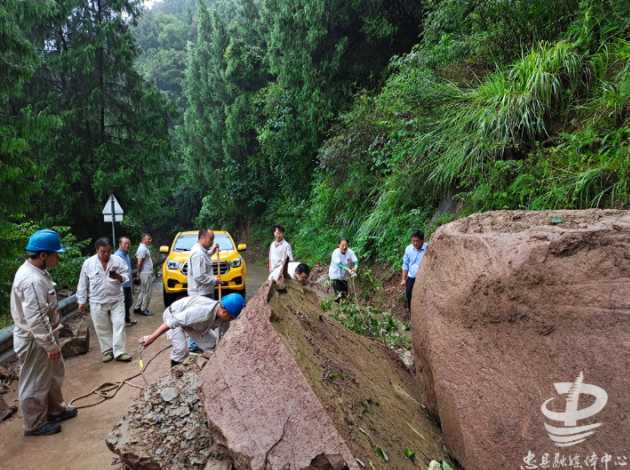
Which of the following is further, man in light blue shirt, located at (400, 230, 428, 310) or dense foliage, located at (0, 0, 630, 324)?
man in light blue shirt, located at (400, 230, 428, 310)

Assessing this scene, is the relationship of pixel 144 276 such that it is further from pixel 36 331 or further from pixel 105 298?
pixel 36 331

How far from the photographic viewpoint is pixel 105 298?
6699 mm

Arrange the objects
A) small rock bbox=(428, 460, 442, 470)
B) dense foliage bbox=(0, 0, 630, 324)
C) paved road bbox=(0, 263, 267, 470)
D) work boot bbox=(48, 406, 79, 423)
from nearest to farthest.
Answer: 1. small rock bbox=(428, 460, 442, 470)
2. paved road bbox=(0, 263, 267, 470)
3. work boot bbox=(48, 406, 79, 423)
4. dense foliage bbox=(0, 0, 630, 324)

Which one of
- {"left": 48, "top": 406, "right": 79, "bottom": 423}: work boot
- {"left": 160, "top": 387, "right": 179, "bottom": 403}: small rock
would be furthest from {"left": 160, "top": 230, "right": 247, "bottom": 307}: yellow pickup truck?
{"left": 160, "top": 387, "right": 179, "bottom": 403}: small rock

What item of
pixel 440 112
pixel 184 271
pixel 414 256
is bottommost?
pixel 184 271

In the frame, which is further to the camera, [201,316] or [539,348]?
[201,316]

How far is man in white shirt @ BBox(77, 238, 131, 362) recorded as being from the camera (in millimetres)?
→ 6691

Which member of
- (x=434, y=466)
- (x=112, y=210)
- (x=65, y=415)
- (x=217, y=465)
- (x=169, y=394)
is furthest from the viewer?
(x=112, y=210)

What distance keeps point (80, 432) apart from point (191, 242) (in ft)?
22.8

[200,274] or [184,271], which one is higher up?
[200,274]

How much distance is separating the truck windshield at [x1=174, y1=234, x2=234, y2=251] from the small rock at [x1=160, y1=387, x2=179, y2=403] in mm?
7624

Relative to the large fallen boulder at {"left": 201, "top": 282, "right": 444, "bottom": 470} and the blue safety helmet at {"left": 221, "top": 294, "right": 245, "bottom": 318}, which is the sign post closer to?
the blue safety helmet at {"left": 221, "top": 294, "right": 245, "bottom": 318}

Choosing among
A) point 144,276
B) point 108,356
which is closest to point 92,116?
point 144,276

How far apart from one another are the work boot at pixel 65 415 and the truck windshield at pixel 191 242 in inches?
242
